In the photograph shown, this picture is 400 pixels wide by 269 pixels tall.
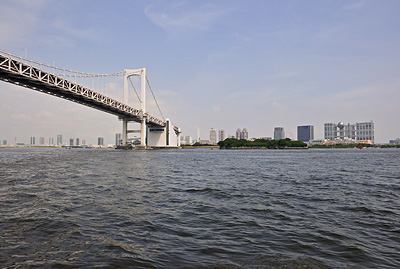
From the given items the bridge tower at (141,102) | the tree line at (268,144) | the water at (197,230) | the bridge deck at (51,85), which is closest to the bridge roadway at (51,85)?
the bridge deck at (51,85)

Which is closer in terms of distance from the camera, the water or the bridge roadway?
the water

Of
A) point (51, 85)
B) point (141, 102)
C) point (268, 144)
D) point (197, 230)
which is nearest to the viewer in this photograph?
point (197, 230)

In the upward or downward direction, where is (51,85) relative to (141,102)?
downward

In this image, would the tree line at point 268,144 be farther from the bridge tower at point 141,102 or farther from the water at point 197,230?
the water at point 197,230

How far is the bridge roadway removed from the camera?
3753 centimetres

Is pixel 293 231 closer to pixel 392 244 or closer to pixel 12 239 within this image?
pixel 392 244

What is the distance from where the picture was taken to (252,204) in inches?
341

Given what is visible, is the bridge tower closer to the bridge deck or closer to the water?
the bridge deck

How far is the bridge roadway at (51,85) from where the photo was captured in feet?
123

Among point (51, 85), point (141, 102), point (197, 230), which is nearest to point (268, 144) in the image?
point (141, 102)

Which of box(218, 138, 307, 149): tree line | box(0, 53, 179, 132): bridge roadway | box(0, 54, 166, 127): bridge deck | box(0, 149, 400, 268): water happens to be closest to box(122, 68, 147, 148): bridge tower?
box(0, 53, 179, 132): bridge roadway

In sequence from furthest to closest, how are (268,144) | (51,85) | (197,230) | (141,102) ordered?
(268,144) → (141,102) → (51,85) → (197,230)

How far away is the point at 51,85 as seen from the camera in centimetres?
4438

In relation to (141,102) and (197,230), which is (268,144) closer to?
(141,102)
